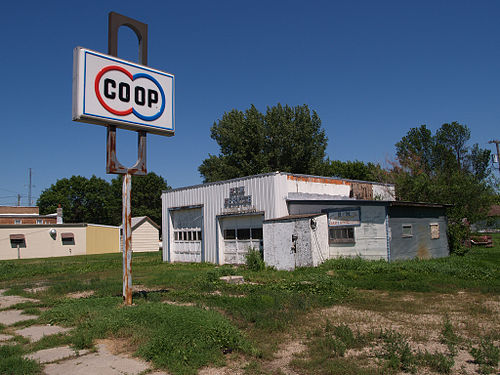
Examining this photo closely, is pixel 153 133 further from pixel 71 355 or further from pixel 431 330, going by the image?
pixel 431 330

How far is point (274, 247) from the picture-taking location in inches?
671

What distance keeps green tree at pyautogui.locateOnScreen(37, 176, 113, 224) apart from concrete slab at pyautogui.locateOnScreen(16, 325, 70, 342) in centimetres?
5891

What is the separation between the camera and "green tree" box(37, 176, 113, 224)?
6319 cm

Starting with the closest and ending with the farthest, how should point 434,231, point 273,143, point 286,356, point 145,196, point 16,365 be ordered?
point 16,365 < point 286,356 < point 434,231 < point 273,143 < point 145,196

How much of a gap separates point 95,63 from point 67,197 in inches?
2356

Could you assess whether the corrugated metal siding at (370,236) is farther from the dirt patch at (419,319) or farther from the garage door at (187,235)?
the garage door at (187,235)

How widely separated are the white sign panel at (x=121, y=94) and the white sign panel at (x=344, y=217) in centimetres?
901

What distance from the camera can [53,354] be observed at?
588 centimetres

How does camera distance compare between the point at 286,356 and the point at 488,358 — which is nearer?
the point at 488,358

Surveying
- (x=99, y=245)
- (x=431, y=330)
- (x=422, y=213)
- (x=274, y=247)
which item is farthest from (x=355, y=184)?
(x=99, y=245)

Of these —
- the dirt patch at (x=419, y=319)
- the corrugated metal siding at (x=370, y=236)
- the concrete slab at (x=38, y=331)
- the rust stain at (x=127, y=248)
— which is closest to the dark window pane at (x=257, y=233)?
the corrugated metal siding at (x=370, y=236)

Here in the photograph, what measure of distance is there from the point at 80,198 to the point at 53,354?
206ft

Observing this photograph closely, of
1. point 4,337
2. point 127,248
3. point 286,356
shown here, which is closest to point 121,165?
point 127,248

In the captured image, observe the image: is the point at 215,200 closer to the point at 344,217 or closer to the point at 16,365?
the point at 344,217
